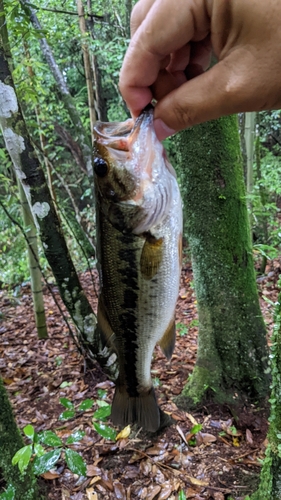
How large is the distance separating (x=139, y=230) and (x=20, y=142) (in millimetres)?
1756

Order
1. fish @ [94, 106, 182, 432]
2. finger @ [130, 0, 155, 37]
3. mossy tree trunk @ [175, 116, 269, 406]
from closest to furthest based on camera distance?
finger @ [130, 0, 155, 37] < fish @ [94, 106, 182, 432] < mossy tree trunk @ [175, 116, 269, 406]

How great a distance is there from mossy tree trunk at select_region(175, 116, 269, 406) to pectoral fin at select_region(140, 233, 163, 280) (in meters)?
1.76

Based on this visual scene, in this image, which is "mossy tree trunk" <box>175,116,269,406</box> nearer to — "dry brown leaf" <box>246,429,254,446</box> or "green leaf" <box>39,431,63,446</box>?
"dry brown leaf" <box>246,429,254,446</box>

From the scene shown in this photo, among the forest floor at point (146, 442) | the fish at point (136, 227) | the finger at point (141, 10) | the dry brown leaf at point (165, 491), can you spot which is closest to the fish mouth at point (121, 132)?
the fish at point (136, 227)

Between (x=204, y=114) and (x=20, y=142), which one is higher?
(x=20, y=142)

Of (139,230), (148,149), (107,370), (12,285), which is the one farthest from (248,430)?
(12,285)

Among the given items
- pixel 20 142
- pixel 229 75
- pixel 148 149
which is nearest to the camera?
pixel 229 75

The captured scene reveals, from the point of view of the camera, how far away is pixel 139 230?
1.63 meters

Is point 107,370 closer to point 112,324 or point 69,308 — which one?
point 69,308

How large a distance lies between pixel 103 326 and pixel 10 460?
124 cm

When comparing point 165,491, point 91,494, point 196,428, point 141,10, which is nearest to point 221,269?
point 196,428

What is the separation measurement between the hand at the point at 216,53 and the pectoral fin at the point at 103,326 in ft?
2.87

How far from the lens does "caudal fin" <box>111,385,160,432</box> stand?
6.75ft

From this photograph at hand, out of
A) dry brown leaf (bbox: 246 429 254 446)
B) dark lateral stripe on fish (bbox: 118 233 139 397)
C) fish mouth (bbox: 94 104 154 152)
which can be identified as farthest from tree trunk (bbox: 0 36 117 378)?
fish mouth (bbox: 94 104 154 152)
